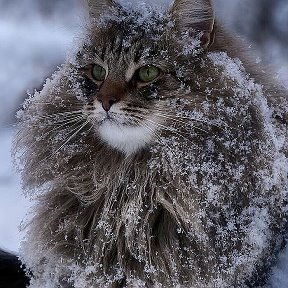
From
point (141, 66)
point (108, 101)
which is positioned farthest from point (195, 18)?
point (108, 101)

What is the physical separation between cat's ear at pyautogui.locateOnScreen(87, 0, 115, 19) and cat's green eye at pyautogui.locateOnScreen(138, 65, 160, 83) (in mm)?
200

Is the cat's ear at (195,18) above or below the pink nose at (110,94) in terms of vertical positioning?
above

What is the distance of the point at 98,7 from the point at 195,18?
26 cm

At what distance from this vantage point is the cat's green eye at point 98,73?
1.36m

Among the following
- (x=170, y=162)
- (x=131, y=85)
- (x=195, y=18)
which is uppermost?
(x=195, y=18)

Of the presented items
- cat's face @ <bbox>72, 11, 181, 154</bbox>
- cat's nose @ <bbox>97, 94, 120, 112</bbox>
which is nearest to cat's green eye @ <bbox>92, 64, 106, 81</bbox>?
cat's face @ <bbox>72, 11, 181, 154</bbox>

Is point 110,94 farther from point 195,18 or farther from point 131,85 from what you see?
point 195,18

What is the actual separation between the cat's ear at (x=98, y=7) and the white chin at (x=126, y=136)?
0.30m

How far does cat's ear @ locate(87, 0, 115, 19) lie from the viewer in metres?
1.39

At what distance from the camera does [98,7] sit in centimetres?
141

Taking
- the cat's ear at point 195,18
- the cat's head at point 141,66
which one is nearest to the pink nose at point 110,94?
the cat's head at point 141,66

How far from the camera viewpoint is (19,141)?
1490 mm

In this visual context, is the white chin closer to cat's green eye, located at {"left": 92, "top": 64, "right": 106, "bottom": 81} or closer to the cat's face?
the cat's face

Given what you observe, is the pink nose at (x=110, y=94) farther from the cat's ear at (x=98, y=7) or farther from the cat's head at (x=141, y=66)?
the cat's ear at (x=98, y=7)
